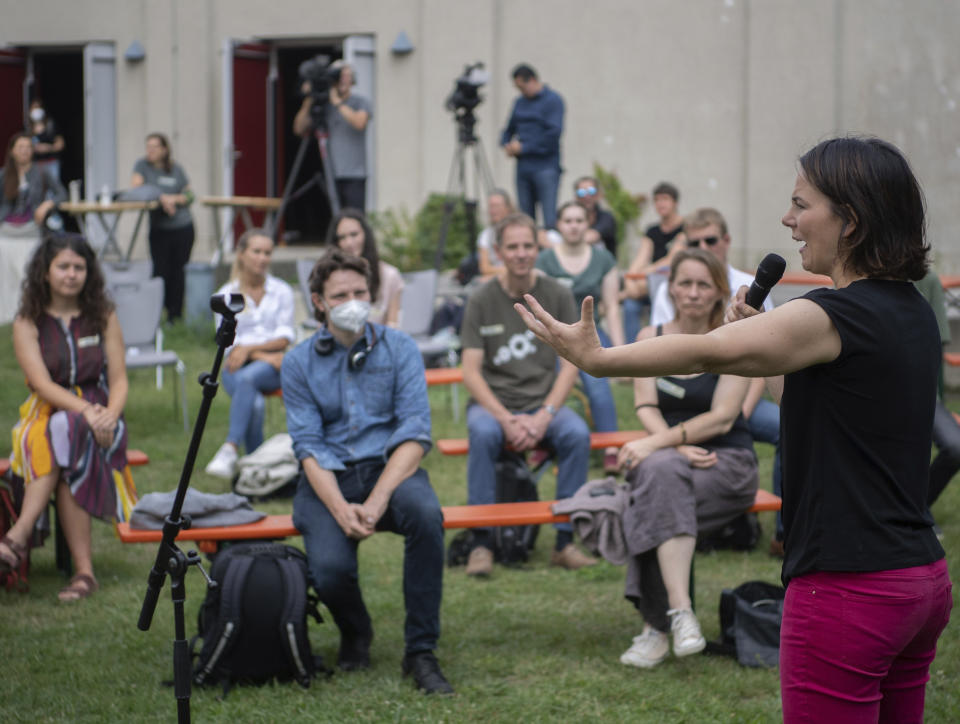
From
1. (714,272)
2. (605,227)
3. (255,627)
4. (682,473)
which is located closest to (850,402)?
(682,473)

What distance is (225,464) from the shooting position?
669 centimetres

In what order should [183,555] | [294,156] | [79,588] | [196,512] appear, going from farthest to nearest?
→ [294,156] < [79,588] < [196,512] < [183,555]

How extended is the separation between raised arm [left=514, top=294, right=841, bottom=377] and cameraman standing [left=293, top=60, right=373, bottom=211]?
31.0 ft

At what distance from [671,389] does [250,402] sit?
116 inches

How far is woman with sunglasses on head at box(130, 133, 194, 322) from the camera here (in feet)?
38.1

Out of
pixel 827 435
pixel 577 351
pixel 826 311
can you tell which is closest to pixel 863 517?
pixel 827 435

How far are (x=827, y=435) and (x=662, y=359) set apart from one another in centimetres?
34

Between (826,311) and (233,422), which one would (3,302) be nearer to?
(233,422)

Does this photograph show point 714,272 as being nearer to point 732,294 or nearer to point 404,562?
point 732,294

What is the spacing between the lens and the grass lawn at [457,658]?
12.6 ft

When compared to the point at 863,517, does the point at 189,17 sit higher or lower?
higher

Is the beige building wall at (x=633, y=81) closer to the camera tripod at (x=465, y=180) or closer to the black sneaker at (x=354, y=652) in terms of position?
the camera tripod at (x=465, y=180)

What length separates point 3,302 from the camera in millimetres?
12039

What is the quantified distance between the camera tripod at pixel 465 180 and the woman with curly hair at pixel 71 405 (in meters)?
5.38
